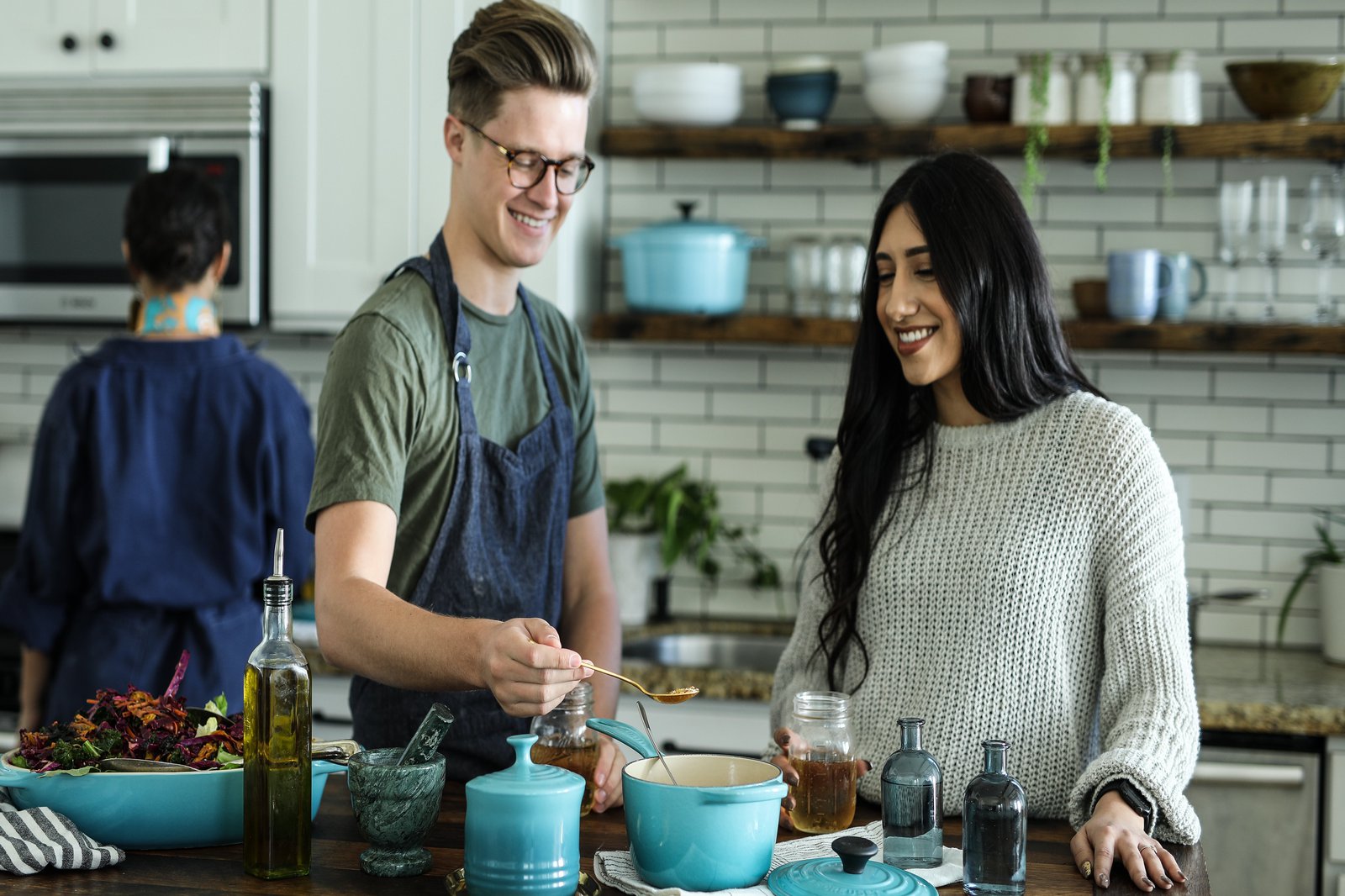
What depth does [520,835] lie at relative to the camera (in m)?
1.35

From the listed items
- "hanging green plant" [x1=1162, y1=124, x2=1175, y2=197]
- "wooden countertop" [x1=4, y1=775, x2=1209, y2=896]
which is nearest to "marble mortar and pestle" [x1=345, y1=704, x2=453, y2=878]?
"wooden countertop" [x1=4, y1=775, x2=1209, y2=896]

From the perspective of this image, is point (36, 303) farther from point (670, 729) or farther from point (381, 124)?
point (670, 729)

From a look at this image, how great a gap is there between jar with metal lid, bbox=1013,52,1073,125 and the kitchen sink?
1.43 metres

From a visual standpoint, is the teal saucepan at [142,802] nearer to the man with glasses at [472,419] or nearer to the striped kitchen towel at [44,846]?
the striped kitchen towel at [44,846]

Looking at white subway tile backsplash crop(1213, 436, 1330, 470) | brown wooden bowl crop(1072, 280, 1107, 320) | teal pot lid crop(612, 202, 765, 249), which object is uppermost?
teal pot lid crop(612, 202, 765, 249)

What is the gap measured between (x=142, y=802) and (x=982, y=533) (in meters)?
1.15

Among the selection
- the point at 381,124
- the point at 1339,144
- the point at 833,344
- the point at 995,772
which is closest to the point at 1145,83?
the point at 1339,144

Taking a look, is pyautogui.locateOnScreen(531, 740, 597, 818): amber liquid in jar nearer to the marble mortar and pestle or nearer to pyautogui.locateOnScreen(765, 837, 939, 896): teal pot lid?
the marble mortar and pestle

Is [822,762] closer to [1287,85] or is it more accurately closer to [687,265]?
[687,265]

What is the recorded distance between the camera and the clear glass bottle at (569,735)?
1710 millimetres

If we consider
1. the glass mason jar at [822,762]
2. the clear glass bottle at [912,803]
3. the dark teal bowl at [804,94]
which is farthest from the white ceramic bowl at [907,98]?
the clear glass bottle at [912,803]

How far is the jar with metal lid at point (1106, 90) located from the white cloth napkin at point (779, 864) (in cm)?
218

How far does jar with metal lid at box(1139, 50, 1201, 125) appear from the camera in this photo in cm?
324

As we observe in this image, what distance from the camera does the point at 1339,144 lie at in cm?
318
